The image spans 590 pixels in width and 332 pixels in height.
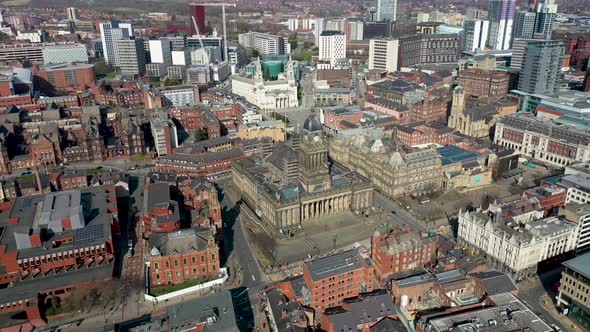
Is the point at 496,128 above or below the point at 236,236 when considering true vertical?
above

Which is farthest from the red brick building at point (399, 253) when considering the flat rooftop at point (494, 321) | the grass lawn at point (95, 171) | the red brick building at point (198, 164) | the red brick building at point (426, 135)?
the grass lawn at point (95, 171)

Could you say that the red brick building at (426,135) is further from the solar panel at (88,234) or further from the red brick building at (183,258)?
the solar panel at (88,234)

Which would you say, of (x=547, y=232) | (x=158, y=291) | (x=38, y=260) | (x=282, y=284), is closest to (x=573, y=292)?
(x=547, y=232)

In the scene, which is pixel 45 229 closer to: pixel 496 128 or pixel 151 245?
pixel 151 245

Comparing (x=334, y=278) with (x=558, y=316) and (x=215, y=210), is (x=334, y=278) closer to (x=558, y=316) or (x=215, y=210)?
→ (x=215, y=210)

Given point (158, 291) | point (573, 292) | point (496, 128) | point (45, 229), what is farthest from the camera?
point (496, 128)

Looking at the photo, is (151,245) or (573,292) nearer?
(573,292)

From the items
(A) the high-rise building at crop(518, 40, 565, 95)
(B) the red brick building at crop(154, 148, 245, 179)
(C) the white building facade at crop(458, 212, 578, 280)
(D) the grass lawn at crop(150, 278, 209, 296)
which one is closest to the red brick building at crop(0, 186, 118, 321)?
(D) the grass lawn at crop(150, 278, 209, 296)

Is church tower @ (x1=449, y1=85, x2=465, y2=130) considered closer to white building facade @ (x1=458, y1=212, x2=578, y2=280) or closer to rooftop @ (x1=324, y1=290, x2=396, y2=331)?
white building facade @ (x1=458, y1=212, x2=578, y2=280)
